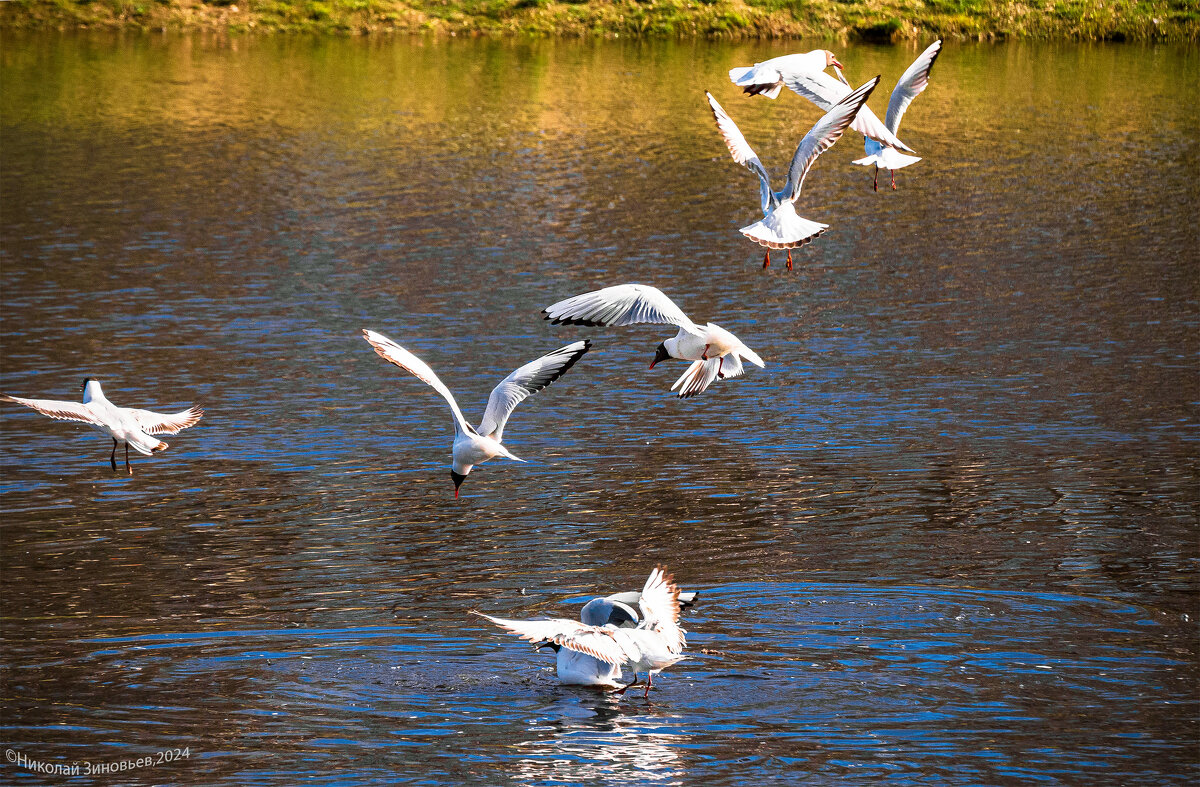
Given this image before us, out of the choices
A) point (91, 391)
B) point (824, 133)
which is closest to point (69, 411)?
point (91, 391)

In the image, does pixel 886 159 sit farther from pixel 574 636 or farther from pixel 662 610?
pixel 574 636

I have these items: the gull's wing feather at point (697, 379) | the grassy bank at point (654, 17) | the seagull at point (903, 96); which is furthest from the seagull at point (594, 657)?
the grassy bank at point (654, 17)

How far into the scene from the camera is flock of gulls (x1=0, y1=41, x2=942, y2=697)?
13.0m

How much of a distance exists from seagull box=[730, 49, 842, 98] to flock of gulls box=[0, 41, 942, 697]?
12 millimetres

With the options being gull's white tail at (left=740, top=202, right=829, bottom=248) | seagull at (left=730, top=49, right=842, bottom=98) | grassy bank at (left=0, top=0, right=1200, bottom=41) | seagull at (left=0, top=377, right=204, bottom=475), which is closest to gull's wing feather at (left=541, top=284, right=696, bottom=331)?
gull's white tail at (left=740, top=202, right=829, bottom=248)

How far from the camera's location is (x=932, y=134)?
149ft

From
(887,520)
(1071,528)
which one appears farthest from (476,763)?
(1071,528)

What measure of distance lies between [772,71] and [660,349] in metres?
2.87

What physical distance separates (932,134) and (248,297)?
2299 cm

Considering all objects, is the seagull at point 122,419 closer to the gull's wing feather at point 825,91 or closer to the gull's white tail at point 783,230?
the gull's white tail at point 783,230

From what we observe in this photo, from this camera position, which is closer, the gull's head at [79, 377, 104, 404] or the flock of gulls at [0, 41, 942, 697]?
the flock of gulls at [0, 41, 942, 697]

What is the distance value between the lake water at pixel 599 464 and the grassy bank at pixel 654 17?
54.5ft

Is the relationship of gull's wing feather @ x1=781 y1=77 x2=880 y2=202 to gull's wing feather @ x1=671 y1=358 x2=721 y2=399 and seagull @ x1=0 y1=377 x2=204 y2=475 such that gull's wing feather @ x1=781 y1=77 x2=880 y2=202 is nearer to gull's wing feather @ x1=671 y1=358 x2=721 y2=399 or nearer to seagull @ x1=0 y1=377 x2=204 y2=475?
gull's wing feather @ x1=671 y1=358 x2=721 y2=399

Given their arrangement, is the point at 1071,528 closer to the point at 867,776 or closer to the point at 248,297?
the point at 867,776
